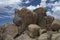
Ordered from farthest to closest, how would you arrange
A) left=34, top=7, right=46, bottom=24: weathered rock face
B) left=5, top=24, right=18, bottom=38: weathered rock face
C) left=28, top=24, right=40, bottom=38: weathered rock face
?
left=34, top=7, right=46, bottom=24: weathered rock face → left=5, top=24, right=18, bottom=38: weathered rock face → left=28, top=24, right=40, bottom=38: weathered rock face

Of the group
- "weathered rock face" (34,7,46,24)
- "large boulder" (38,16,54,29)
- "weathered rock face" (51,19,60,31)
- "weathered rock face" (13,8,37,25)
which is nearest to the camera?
"weathered rock face" (51,19,60,31)

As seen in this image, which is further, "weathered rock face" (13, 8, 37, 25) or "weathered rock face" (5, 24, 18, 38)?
"weathered rock face" (5, 24, 18, 38)

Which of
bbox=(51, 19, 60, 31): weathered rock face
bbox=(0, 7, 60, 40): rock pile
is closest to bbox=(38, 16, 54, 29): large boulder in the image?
bbox=(0, 7, 60, 40): rock pile

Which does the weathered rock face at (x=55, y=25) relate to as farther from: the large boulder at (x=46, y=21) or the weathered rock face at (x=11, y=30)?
the weathered rock face at (x=11, y=30)

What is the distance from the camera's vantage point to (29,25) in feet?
173

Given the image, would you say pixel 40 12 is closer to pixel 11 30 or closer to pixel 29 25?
pixel 29 25

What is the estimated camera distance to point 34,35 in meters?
50.8

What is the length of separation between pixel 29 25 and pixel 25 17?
3951mm

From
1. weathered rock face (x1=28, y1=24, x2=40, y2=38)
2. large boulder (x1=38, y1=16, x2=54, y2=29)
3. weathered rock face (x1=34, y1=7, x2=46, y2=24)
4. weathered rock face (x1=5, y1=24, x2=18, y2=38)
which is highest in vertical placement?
weathered rock face (x1=34, y1=7, x2=46, y2=24)

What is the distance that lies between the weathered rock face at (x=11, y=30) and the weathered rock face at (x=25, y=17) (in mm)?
1658

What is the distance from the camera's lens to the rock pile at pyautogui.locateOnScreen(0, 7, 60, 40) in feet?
166

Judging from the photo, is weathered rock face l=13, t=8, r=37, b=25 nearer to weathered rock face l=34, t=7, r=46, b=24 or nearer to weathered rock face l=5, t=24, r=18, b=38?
weathered rock face l=34, t=7, r=46, b=24

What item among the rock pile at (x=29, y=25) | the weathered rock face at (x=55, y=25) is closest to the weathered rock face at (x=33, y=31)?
the rock pile at (x=29, y=25)

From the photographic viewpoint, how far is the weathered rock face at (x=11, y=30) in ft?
184
